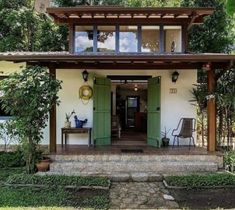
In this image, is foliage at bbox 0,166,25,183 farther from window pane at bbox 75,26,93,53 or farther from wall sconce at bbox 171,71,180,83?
wall sconce at bbox 171,71,180,83

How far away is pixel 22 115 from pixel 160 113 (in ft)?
14.9

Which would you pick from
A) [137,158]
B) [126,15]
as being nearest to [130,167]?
[137,158]

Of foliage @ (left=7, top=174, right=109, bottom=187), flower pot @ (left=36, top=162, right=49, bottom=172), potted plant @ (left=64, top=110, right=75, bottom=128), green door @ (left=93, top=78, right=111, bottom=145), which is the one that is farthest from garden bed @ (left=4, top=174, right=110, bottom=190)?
potted plant @ (left=64, top=110, right=75, bottom=128)

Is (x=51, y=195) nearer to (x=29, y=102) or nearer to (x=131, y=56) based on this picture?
(x=29, y=102)

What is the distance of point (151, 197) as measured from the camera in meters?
7.38

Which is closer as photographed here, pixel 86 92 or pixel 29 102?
pixel 29 102

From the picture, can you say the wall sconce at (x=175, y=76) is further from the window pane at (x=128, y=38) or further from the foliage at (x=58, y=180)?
the foliage at (x=58, y=180)

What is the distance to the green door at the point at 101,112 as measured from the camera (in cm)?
1150

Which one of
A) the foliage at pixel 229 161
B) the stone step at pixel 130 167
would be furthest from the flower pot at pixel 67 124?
the foliage at pixel 229 161

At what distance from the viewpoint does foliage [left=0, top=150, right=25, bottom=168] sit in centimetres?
1005

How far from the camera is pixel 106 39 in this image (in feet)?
39.4

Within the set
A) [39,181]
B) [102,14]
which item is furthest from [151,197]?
[102,14]

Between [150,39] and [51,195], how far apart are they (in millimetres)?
6734

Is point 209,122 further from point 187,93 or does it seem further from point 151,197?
point 151,197
